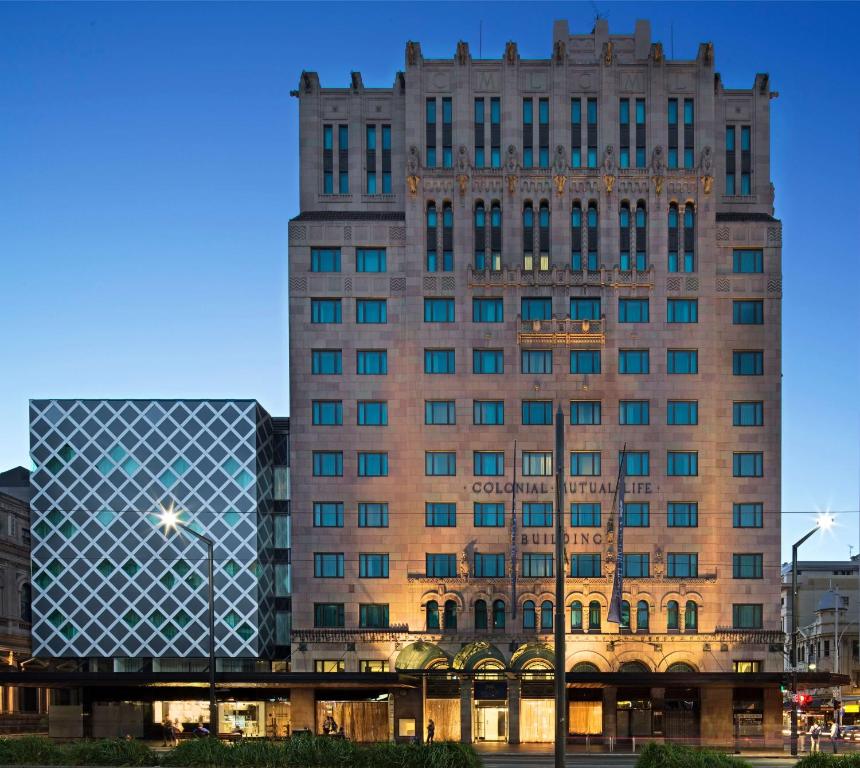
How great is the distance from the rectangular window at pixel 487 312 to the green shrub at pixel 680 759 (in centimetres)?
4510

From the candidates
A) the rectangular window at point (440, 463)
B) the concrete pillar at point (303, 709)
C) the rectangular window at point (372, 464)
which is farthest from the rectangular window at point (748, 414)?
the concrete pillar at point (303, 709)

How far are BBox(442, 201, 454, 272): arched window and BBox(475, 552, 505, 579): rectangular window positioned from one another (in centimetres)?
1937

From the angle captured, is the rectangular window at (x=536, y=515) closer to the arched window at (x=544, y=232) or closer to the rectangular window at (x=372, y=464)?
the rectangular window at (x=372, y=464)

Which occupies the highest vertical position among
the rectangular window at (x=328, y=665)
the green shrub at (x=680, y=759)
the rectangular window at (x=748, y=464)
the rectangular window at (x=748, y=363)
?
the rectangular window at (x=748, y=363)

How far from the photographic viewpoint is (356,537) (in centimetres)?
7431

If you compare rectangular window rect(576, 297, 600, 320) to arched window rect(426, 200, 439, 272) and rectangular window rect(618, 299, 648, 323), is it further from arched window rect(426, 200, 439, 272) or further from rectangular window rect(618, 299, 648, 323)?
arched window rect(426, 200, 439, 272)

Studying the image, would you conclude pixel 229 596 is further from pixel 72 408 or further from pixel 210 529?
pixel 72 408

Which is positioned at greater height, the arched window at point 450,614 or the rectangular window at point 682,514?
the rectangular window at point 682,514

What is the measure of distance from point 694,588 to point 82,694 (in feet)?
135

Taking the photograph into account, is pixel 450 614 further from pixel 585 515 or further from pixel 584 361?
pixel 584 361

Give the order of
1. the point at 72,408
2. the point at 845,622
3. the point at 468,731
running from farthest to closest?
the point at 845,622 → the point at 72,408 → the point at 468,731

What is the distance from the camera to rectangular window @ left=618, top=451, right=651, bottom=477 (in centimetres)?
7481

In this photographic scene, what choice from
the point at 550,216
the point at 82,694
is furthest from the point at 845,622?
the point at 82,694

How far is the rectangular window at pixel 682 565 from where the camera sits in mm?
73812
